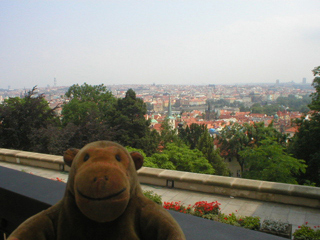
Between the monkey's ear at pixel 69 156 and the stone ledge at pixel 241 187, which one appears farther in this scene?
the stone ledge at pixel 241 187

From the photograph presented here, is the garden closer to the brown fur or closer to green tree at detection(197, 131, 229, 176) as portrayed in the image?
the brown fur

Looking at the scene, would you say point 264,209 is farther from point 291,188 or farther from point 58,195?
point 58,195

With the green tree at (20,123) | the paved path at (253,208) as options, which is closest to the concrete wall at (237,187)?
the paved path at (253,208)

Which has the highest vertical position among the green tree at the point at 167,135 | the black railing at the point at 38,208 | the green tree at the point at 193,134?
the black railing at the point at 38,208

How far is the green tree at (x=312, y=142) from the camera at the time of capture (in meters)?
19.0

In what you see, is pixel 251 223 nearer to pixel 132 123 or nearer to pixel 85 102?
pixel 132 123

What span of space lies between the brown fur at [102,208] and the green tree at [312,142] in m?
19.3

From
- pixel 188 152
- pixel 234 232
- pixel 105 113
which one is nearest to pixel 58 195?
pixel 234 232

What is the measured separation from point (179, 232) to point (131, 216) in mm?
231

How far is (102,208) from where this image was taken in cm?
125

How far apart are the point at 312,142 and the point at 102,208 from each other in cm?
2159

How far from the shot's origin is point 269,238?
172 cm

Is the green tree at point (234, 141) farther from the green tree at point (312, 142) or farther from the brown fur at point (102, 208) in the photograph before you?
the brown fur at point (102, 208)

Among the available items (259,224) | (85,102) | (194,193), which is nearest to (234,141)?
(85,102)
